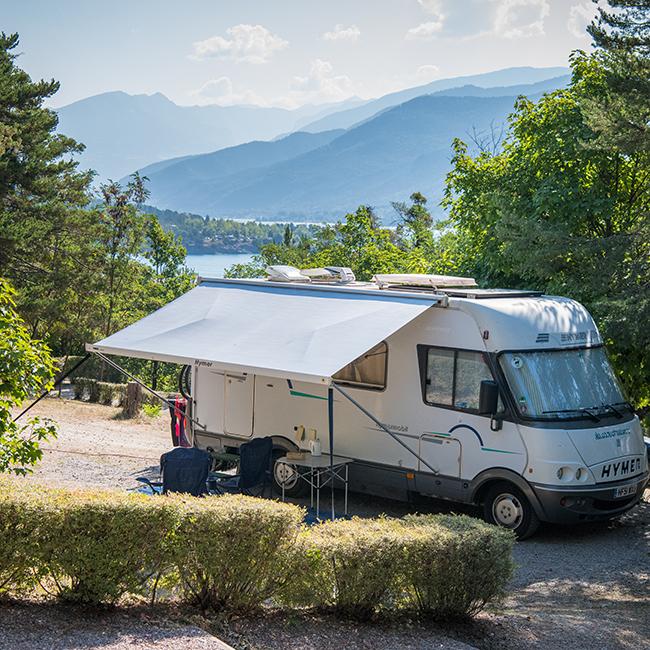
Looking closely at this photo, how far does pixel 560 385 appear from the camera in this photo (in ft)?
33.1

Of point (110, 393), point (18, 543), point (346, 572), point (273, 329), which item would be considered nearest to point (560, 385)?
point (273, 329)

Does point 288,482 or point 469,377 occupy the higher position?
point 469,377

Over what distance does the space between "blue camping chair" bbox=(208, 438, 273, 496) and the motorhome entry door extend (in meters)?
1.12

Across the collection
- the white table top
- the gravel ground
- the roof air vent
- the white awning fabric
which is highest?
the roof air vent

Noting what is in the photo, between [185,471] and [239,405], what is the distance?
2.47 meters

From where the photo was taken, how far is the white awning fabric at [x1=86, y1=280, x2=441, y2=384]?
9680 mm

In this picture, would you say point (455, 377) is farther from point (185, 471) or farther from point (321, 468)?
point (185, 471)

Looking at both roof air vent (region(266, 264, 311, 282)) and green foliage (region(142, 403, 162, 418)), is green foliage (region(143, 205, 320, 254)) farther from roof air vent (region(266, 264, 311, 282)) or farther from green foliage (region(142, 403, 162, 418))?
roof air vent (region(266, 264, 311, 282))

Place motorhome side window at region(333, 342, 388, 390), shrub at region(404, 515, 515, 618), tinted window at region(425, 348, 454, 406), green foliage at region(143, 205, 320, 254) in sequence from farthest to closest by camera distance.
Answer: green foliage at region(143, 205, 320, 254)
motorhome side window at region(333, 342, 388, 390)
tinted window at region(425, 348, 454, 406)
shrub at region(404, 515, 515, 618)

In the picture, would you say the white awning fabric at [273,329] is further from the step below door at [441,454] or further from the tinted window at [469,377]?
the step below door at [441,454]

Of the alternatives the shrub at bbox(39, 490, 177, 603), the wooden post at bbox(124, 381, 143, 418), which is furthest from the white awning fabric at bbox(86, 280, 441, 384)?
the wooden post at bbox(124, 381, 143, 418)

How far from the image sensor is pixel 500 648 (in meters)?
6.26

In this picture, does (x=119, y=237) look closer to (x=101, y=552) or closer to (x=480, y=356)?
(x=480, y=356)

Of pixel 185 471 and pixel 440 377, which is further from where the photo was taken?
pixel 440 377
